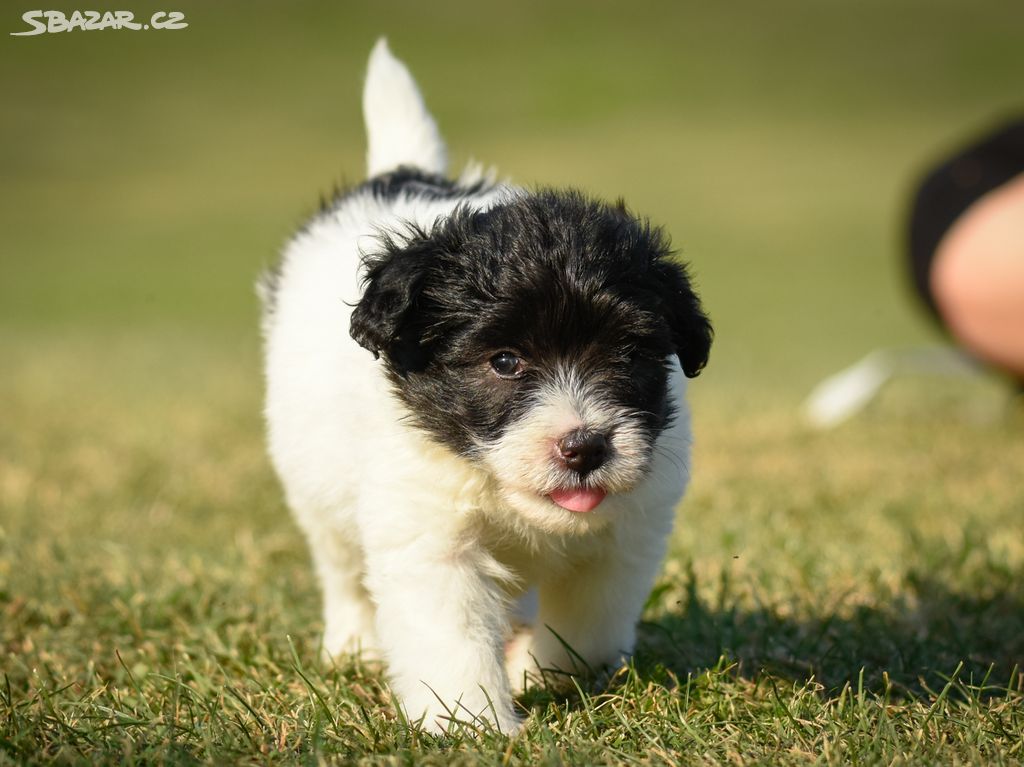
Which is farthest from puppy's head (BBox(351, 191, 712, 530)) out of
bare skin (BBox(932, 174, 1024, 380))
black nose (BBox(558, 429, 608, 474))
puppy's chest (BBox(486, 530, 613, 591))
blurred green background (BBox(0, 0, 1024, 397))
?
blurred green background (BBox(0, 0, 1024, 397))

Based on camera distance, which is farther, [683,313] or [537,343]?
[683,313]

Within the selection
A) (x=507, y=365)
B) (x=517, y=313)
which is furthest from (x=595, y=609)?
(x=517, y=313)

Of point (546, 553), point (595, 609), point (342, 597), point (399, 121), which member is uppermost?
point (399, 121)

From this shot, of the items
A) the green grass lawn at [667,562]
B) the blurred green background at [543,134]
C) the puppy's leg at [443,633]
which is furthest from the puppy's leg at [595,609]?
the blurred green background at [543,134]

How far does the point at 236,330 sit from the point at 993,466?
10.6 meters

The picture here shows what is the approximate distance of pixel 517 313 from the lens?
2900mm

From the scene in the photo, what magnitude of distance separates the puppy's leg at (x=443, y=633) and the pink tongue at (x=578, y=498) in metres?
0.36

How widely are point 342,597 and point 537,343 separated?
155 centimetres

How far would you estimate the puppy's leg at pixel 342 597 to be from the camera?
3.93 m

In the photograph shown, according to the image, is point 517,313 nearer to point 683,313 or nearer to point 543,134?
point 683,313

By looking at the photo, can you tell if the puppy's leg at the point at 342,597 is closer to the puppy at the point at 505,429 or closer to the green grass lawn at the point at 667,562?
the green grass lawn at the point at 667,562

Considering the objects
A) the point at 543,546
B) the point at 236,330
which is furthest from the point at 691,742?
the point at 236,330

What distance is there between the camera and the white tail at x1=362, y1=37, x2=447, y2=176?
4457mm

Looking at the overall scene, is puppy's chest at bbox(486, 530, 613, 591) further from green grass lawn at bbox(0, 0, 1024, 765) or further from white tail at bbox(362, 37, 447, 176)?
white tail at bbox(362, 37, 447, 176)
